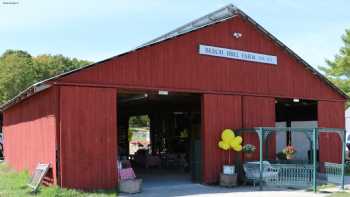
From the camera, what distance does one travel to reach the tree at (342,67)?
40.9 metres

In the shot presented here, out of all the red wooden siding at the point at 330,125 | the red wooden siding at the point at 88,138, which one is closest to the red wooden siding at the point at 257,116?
the red wooden siding at the point at 330,125

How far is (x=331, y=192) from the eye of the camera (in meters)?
14.5

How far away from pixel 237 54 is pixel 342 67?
26.3 meters

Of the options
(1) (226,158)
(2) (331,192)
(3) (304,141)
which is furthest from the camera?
(3) (304,141)

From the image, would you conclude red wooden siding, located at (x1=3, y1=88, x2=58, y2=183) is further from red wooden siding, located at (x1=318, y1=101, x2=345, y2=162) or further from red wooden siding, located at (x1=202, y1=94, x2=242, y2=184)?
red wooden siding, located at (x1=318, y1=101, x2=345, y2=162)

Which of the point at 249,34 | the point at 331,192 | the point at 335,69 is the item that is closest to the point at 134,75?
the point at 249,34

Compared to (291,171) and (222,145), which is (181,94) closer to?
(222,145)

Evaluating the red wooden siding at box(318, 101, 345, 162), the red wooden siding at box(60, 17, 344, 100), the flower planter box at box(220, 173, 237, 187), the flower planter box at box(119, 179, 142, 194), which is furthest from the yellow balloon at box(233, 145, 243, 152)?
the red wooden siding at box(318, 101, 345, 162)

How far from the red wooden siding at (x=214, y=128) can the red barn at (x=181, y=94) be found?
3cm

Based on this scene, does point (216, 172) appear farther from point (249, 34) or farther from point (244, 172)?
point (249, 34)

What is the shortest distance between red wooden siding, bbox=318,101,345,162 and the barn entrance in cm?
491

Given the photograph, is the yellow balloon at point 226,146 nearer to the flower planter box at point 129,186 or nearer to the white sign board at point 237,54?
the white sign board at point 237,54

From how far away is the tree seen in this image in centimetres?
4094

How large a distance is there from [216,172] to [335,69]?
28272 millimetres
